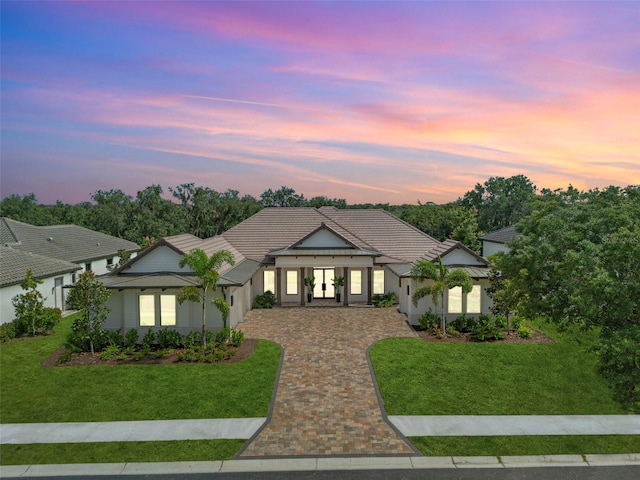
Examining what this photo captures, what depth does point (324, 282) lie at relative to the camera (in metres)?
32.0

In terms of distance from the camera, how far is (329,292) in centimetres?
3200

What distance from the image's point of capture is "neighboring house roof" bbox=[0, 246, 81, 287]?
2417cm

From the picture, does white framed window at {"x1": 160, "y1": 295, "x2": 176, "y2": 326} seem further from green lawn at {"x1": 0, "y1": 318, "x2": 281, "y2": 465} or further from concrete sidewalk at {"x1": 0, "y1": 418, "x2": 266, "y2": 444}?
concrete sidewalk at {"x1": 0, "y1": 418, "x2": 266, "y2": 444}

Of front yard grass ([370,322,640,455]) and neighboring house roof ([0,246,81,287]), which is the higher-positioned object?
neighboring house roof ([0,246,81,287])

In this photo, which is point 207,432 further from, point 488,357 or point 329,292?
point 329,292

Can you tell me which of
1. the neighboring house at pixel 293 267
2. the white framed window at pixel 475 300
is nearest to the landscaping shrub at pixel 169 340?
the neighboring house at pixel 293 267

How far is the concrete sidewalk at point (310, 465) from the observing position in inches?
437

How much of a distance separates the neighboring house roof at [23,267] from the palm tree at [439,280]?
77.7 feet

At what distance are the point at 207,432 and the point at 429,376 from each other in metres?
9.29

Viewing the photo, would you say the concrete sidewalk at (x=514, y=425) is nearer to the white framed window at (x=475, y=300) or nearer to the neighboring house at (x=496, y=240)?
the white framed window at (x=475, y=300)

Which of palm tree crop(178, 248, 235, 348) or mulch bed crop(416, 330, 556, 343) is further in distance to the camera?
mulch bed crop(416, 330, 556, 343)

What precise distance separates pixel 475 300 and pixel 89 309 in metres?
21.3

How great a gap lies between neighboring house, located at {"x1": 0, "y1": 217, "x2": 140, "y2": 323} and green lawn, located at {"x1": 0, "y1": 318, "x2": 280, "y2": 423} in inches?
272

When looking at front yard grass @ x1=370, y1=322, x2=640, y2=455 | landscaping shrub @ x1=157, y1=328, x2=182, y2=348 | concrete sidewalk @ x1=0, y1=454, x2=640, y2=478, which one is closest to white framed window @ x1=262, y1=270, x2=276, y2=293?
landscaping shrub @ x1=157, y1=328, x2=182, y2=348
